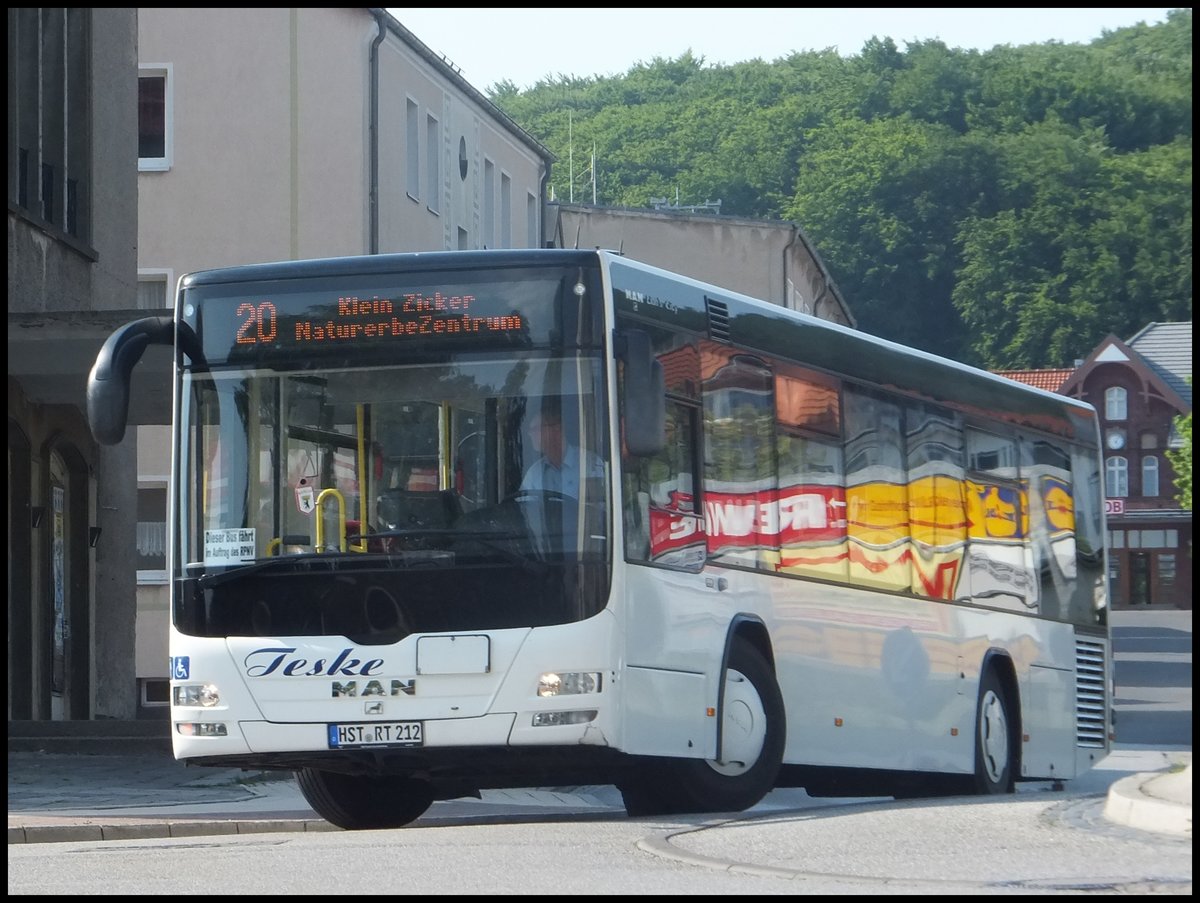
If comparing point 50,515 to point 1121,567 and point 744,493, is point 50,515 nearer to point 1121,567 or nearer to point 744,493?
point 744,493

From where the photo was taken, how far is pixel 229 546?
1155 cm

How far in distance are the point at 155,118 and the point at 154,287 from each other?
2.90 m

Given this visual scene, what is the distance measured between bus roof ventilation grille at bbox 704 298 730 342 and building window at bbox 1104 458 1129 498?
292 ft

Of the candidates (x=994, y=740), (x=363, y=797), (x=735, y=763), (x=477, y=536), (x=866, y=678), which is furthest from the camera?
(x=994, y=740)

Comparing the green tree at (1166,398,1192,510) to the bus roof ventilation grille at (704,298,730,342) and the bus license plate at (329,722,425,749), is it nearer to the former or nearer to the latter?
the bus roof ventilation grille at (704,298,730,342)

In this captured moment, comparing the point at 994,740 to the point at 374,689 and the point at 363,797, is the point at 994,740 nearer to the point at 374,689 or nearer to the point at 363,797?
the point at 363,797

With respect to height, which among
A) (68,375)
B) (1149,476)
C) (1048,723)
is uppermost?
(1149,476)

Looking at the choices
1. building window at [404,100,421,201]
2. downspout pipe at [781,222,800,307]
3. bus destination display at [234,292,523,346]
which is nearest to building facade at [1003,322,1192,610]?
downspout pipe at [781,222,800,307]

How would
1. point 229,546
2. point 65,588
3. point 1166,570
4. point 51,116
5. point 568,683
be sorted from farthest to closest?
1. point 1166,570
2. point 65,588
3. point 51,116
4. point 229,546
5. point 568,683

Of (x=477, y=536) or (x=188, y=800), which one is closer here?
(x=477, y=536)

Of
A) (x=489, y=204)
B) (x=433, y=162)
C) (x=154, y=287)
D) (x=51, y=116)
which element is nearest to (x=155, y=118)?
(x=154, y=287)

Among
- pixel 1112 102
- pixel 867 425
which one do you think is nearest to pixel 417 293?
pixel 867 425

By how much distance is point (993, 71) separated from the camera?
34.2m

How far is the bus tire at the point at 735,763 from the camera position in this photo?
12.0 m
